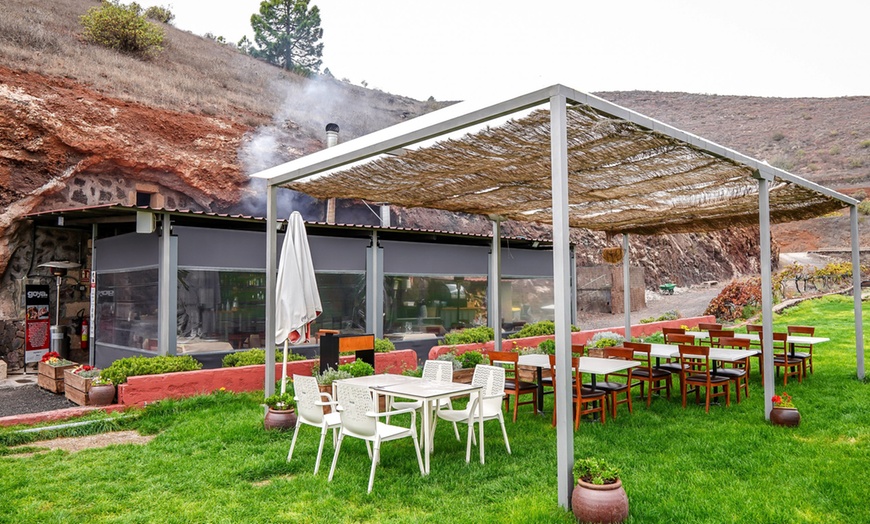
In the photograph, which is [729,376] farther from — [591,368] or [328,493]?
[328,493]

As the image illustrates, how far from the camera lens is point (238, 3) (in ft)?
159

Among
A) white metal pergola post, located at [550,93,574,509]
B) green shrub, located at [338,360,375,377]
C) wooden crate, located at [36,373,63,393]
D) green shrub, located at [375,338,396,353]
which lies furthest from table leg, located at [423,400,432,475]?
wooden crate, located at [36,373,63,393]

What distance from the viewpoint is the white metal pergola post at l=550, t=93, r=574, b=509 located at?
167 inches

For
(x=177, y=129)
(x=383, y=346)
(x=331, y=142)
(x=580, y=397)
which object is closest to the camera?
(x=580, y=397)

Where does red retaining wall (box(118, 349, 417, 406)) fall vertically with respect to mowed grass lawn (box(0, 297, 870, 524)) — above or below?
above

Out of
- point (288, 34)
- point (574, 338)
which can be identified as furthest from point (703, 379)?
point (288, 34)

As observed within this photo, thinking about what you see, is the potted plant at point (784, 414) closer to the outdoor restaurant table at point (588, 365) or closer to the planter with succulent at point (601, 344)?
the outdoor restaurant table at point (588, 365)

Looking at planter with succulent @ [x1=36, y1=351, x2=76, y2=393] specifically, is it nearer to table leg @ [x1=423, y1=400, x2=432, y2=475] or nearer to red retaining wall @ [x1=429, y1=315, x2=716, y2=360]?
red retaining wall @ [x1=429, y1=315, x2=716, y2=360]

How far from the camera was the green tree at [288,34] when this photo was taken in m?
41.9

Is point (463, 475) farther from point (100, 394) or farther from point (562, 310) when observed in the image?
point (100, 394)

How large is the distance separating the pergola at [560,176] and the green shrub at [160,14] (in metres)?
34.7

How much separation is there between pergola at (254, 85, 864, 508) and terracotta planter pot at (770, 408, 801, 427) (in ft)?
1.02

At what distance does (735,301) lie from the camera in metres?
20.7

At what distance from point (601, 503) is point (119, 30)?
2761 cm
